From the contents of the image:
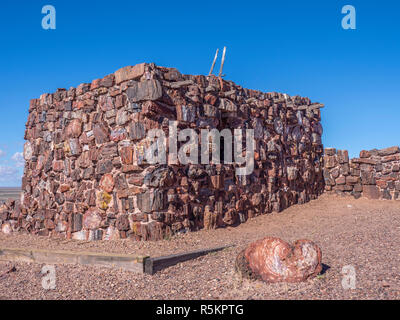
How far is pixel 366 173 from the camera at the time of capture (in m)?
11.1

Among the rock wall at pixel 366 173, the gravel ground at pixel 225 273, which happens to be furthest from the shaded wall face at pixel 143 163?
the rock wall at pixel 366 173

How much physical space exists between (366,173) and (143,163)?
25.1ft

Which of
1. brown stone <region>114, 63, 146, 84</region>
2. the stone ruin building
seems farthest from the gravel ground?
brown stone <region>114, 63, 146, 84</region>

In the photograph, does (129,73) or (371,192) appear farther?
(371,192)

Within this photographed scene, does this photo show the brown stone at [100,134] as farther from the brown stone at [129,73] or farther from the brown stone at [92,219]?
the brown stone at [92,219]

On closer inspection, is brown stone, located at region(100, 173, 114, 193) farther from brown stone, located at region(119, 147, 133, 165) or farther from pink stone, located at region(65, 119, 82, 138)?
pink stone, located at region(65, 119, 82, 138)

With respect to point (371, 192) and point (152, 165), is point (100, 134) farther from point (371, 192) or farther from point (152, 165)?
point (371, 192)

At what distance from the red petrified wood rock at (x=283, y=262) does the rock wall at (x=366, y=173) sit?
7.97 m

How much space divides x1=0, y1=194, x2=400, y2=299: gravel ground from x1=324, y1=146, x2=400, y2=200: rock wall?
331cm

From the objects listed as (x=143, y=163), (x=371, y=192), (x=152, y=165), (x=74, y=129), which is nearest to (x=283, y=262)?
(x=152, y=165)

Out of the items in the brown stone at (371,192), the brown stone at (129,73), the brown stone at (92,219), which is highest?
the brown stone at (129,73)

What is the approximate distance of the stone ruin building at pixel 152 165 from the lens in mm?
7105

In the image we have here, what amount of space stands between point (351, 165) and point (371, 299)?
866 cm

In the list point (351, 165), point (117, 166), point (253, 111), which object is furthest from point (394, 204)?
point (117, 166)
